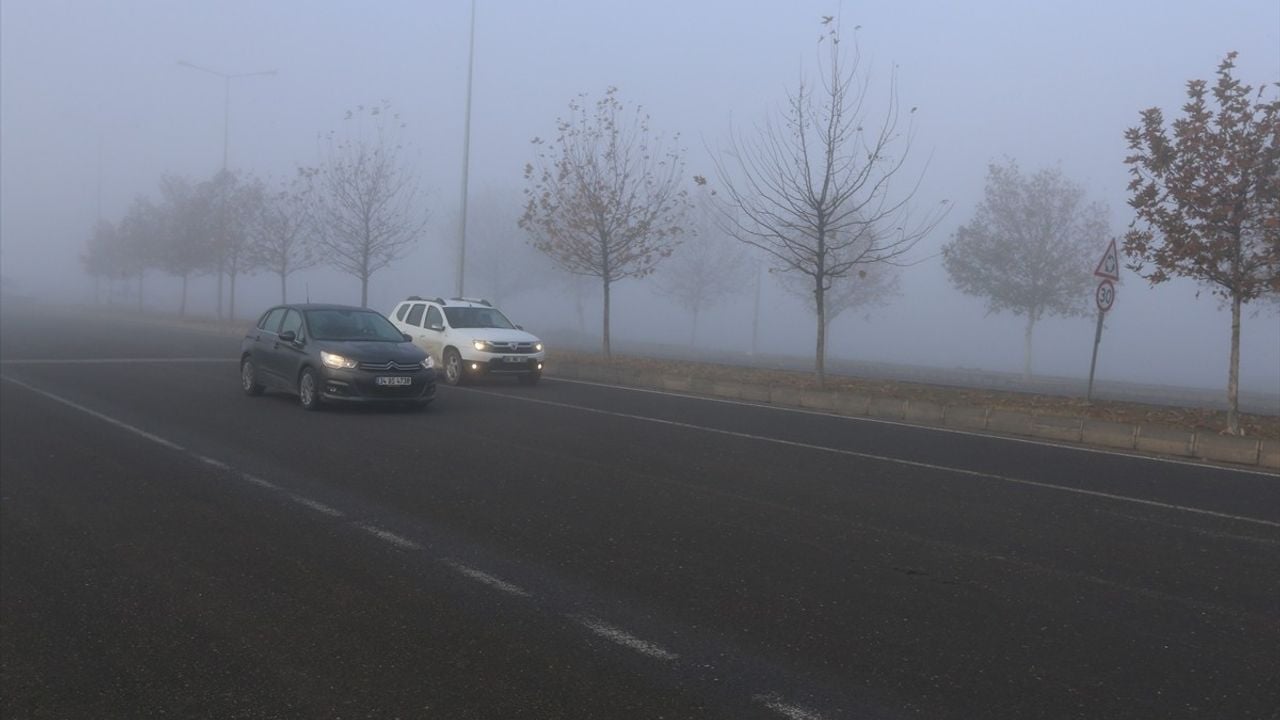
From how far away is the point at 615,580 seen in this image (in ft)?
20.1

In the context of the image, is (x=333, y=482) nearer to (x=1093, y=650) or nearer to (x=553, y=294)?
(x=1093, y=650)

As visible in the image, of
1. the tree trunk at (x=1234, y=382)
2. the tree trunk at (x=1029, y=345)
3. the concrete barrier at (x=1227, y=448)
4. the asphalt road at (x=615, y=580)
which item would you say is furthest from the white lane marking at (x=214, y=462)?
the tree trunk at (x=1029, y=345)

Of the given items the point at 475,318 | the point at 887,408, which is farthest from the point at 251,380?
the point at 887,408

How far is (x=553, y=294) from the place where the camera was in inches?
2908

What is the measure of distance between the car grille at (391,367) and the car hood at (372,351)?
2.3 inches

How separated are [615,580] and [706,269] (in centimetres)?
5510

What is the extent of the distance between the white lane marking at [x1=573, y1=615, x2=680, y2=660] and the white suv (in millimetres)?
14485

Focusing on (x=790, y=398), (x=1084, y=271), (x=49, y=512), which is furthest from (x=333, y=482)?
(x=1084, y=271)

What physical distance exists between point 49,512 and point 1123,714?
7.22m

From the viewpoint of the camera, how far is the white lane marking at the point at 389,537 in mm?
6840

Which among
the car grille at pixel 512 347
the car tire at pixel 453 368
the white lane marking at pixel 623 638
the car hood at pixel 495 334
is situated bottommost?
the white lane marking at pixel 623 638

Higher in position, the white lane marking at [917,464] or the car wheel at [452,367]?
the car wheel at [452,367]

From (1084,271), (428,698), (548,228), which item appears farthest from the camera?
(1084,271)

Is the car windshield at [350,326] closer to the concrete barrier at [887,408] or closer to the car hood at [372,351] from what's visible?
the car hood at [372,351]
